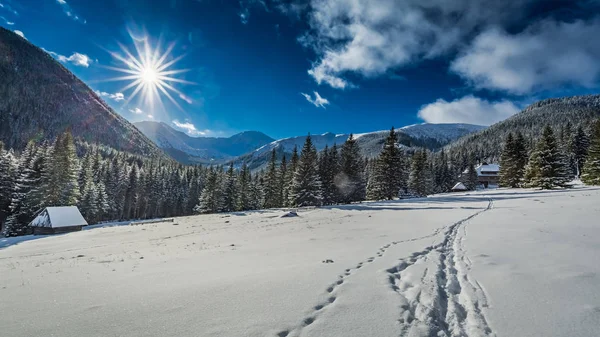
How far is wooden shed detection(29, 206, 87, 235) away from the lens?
34.3 meters

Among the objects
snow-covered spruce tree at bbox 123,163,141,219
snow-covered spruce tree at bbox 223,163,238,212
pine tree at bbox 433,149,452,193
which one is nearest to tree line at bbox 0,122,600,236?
snow-covered spruce tree at bbox 223,163,238,212

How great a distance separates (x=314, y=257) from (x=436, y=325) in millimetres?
5011

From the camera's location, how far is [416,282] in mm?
6152

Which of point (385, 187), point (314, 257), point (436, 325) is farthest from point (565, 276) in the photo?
point (385, 187)

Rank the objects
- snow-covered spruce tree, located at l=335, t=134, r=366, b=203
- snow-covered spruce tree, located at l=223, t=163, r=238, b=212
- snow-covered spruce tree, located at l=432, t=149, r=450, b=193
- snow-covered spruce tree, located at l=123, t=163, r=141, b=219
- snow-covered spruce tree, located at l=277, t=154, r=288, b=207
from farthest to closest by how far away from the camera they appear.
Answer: snow-covered spruce tree, located at l=432, t=149, r=450, b=193, snow-covered spruce tree, located at l=123, t=163, r=141, b=219, snow-covered spruce tree, located at l=223, t=163, r=238, b=212, snow-covered spruce tree, located at l=277, t=154, r=288, b=207, snow-covered spruce tree, located at l=335, t=134, r=366, b=203

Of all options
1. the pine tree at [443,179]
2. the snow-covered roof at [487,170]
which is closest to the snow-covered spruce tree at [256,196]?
the pine tree at [443,179]

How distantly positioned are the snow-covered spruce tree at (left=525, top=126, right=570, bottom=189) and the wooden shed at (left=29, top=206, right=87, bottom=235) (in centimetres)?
6773

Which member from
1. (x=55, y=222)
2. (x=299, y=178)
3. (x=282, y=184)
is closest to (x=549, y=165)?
(x=299, y=178)

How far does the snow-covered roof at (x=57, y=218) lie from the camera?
1359 inches

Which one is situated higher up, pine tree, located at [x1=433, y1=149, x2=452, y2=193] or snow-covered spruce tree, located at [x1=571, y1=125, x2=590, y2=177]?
snow-covered spruce tree, located at [x1=571, y1=125, x2=590, y2=177]

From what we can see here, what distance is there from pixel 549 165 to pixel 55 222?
228 feet

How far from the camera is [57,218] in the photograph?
116 feet

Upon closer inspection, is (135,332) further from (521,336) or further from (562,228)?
(562,228)

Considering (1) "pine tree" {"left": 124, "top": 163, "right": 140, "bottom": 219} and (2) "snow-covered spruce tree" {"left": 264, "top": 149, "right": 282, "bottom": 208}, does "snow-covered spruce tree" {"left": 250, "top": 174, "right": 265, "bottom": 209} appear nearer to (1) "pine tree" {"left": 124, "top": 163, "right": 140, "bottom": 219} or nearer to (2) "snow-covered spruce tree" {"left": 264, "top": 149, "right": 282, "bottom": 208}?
(2) "snow-covered spruce tree" {"left": 264, "top": 149, "right": 282, "bottom": 208}
